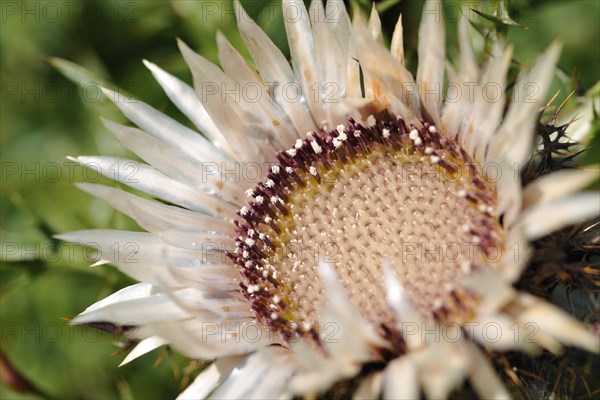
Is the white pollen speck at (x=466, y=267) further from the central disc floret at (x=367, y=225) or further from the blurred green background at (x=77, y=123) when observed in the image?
the blurred green background at (x=77, y=123)

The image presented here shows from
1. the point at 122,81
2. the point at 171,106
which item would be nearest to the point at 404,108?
the point at 171,106

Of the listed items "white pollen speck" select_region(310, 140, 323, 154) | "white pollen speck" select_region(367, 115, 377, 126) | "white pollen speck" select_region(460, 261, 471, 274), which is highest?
"white pollen speck" select_region(367, 115, 377, 126)

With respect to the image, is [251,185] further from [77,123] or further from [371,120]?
[77,123]

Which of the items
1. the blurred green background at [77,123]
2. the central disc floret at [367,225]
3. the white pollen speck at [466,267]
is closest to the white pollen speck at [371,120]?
the central disc floret at [367,225]

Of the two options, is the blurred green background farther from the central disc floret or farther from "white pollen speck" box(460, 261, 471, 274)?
"white pollen speck" box(460, 261, 471, 274)

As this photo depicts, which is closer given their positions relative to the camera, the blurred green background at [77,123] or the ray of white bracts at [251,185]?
the ray of white bracts at [251,185]

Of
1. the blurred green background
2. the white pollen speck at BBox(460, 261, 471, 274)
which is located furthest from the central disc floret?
the blurred green background
